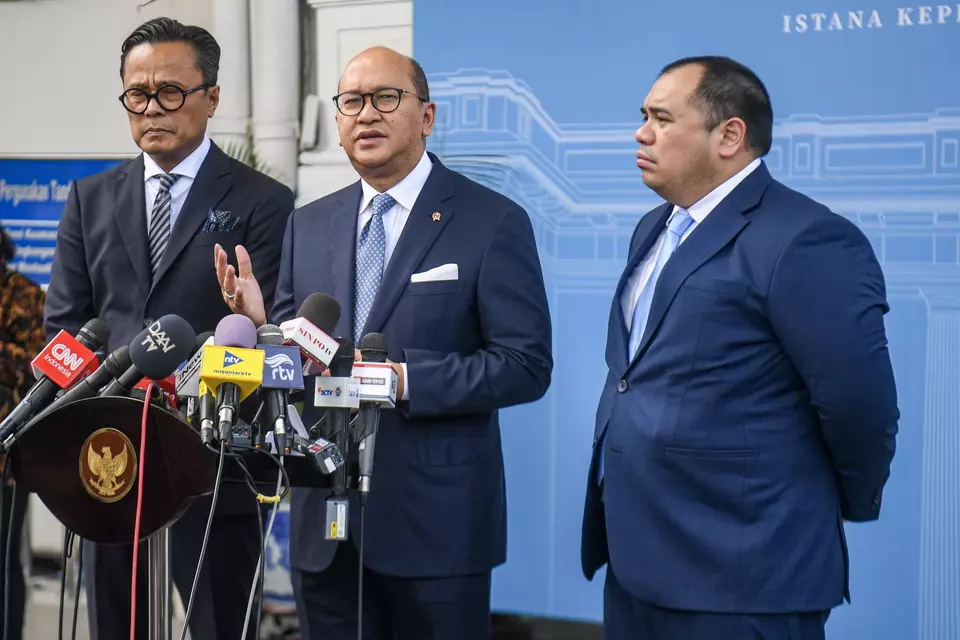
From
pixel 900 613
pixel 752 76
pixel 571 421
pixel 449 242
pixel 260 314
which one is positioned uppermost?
pixel 752 76

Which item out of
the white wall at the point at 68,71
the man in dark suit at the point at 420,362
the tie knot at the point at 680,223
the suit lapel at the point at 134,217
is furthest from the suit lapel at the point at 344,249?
the white wall at the point at 68,71

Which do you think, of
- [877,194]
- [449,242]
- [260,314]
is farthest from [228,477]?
[877,194]

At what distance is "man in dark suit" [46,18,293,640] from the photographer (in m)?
2.68

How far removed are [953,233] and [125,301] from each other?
222 cm

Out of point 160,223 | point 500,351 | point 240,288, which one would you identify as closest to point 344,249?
point 240,288

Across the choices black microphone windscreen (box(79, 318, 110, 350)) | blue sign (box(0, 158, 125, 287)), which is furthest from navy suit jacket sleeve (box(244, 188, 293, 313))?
blue sign (box(0, 158, 125, 287))

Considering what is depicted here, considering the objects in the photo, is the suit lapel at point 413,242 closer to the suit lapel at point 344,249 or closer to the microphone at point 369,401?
the suit lapel at point 344,249

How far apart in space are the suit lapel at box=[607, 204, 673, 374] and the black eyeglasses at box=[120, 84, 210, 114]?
1.25 m

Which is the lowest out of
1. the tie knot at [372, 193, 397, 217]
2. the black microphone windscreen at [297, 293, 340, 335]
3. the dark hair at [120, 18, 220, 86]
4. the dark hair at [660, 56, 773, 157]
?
the black microphone windscreen at [297, 293, 340, 335]

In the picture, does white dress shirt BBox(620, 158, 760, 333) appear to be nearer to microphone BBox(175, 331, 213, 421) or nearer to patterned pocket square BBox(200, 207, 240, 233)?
microphone BBox(175, 331, 213, 421)

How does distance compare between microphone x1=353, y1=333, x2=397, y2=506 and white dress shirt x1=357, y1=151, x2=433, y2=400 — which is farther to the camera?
white dress shirt x1=357, y1=151, x2=433, y2=400

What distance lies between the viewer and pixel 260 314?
228cm

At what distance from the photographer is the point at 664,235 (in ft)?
7.56

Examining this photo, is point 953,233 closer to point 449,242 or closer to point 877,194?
point 877,194
